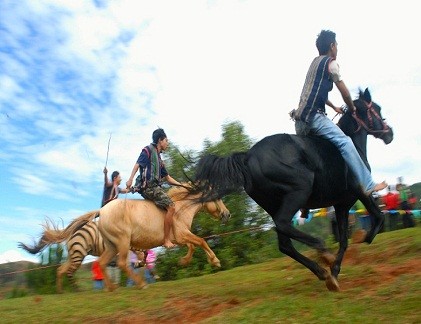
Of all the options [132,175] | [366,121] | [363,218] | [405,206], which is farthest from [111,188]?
[405,206]

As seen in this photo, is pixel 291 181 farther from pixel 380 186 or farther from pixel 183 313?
pixel 183 313

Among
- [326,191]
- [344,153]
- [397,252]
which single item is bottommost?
[397,252]

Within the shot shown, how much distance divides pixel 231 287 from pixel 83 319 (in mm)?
2155

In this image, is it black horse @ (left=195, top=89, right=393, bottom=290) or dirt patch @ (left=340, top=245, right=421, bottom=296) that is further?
black horse @ (left=195, top=89, right=393, bottom=290)

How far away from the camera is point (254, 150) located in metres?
Answer: 6.11

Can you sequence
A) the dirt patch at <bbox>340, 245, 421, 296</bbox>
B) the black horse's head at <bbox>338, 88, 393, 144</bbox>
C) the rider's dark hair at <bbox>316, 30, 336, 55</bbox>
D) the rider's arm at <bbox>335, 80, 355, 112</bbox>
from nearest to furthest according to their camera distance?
the dirt patch at <bbox>340, 245, 421, 296</bbox>, the rider's arm at <bbox>335, 80, 355, 112</bbox>, the rider's dark hair at <bbox>316, 30, 336, 55</bbox>, the black horse's head at <bbox>338, 88, 393, 144</bbox>

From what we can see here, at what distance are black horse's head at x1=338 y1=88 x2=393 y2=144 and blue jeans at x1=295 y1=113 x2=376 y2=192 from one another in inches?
21.1

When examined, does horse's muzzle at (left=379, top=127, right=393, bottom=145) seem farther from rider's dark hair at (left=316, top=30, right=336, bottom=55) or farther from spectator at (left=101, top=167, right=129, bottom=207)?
spectator at (left=101, top=167, right=129, bottom=207)

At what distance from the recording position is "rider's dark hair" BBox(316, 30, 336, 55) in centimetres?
636

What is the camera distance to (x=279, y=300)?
17.6 ft

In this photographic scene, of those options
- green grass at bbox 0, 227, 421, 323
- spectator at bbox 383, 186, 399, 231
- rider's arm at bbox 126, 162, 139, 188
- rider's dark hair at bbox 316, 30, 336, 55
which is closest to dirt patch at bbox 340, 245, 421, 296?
green grass at bbox 0, 227, 421, 323

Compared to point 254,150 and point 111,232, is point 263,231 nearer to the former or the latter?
point 111,232

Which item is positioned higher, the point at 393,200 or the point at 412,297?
the point at 393,200

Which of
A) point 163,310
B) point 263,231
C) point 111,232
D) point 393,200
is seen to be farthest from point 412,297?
point 263,231
